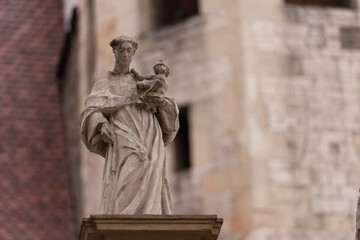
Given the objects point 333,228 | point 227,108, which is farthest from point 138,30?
point 333,228

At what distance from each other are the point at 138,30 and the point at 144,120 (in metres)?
14.1

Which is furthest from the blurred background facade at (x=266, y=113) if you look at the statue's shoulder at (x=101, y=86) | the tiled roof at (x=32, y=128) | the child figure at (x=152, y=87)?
the child figure at (x=152, y=87)

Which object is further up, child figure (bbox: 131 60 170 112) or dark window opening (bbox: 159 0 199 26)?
dark window opening (bbox: 159 0 199 26)

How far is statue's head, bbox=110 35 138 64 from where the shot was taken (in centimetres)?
2095

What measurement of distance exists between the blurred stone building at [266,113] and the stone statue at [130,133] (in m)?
11.3

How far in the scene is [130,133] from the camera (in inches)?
805

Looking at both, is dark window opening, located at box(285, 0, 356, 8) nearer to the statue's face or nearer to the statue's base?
the statue's face

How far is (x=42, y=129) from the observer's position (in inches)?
1592

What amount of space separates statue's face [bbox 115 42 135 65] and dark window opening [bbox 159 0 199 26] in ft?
45.1

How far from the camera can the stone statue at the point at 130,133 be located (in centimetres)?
2009

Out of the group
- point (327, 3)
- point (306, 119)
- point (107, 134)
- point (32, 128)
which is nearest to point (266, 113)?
point (306, 119)

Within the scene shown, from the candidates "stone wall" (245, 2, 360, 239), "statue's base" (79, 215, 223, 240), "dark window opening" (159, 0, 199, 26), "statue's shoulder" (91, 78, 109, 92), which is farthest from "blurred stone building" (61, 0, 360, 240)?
"statue's base" (79, 215, 223, 240)

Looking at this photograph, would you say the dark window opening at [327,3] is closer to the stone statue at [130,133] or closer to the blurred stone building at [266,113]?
the blurred stone building at [266,113]

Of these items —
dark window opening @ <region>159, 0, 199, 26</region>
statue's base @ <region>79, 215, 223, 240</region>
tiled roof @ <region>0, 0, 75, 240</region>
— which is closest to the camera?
statue's base @ <region>79, 215, 223, 240</region>
